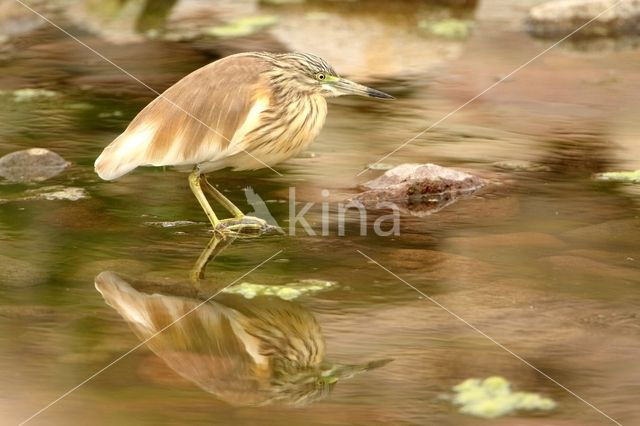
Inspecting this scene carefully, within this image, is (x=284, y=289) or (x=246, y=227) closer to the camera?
(x=284, y=289)

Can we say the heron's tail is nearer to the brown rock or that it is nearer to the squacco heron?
the squacco heron

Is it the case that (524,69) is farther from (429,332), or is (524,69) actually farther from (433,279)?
(429,332)

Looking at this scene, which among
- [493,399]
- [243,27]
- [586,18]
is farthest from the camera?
[243,27]

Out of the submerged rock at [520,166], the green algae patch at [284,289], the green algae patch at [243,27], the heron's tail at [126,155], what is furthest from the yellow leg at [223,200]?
the green algae patch at [243,27]

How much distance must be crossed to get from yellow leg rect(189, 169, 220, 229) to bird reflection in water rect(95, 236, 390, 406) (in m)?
0.83

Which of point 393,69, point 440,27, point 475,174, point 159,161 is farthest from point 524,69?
point 159,161

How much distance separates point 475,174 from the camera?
7.12 m

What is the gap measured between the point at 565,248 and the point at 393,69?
425 cm

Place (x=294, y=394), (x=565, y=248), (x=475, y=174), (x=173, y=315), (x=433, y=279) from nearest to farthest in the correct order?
1. (x=294, y=394)
2. (x=173, y=315)
3. (x=433, y=279)
4. (x=565, y=248)
5. (x=475, y=174)

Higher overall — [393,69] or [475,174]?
[393,69]

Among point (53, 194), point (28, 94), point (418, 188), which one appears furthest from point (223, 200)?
point (28, 94)

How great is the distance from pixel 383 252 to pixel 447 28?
19.1 ft

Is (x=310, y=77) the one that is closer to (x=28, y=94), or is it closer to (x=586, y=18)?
(x=28, y=94)

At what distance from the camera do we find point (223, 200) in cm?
638
